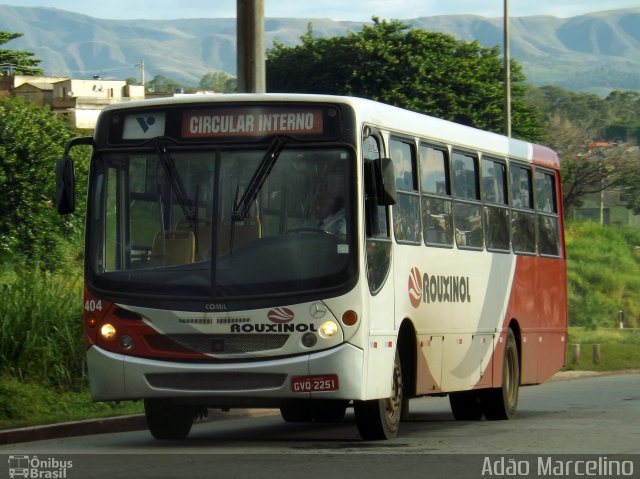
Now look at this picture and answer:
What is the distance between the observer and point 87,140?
42.0 ft

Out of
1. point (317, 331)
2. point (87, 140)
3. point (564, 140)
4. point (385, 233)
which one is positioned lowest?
point (317, 331)

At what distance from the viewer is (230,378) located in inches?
462

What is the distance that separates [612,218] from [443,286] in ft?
302

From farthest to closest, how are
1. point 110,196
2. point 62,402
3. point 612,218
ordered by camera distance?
point 612,218, point 62,402, point 110,196

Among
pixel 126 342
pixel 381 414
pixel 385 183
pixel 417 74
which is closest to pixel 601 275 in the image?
pixel 417 74

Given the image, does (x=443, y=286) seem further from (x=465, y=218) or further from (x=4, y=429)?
(x=4, y=429)

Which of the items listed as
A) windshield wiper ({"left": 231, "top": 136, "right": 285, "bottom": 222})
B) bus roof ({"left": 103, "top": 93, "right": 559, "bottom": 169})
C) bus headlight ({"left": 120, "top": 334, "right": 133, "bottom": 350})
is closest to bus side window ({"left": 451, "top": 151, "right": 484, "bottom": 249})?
bus roof ({"left": 103, "top": 93, "right": 559, "bottom": 169})

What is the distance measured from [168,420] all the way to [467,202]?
4051 mm

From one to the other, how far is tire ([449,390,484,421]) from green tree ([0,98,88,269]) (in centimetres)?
1974

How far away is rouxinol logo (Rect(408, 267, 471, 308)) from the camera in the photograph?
13.4m

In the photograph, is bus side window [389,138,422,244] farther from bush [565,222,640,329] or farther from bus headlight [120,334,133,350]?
bush [565,222,640,329]

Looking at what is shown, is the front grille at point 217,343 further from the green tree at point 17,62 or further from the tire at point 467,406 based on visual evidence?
the green tree at point 17,62

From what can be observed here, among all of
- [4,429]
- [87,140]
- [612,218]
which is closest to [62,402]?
[4,429]

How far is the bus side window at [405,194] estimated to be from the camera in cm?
1313
